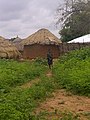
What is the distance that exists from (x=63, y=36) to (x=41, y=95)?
32.9 meters

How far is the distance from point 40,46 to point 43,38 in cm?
87

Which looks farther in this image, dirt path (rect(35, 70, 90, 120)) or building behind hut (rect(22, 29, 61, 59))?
building behind hut (rect(22, 29, 61, 59))

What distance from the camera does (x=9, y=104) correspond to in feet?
27.1

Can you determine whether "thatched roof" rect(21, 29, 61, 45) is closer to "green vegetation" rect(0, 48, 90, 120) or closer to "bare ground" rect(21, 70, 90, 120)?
"green vegetation" rect(0, 48, 90, 120)

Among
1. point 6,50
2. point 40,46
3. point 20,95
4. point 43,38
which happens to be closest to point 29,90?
point 20,95

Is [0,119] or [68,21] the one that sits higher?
[68,21]

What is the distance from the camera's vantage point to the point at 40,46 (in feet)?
107

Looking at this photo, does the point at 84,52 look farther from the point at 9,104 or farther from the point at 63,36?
the point at 63,36

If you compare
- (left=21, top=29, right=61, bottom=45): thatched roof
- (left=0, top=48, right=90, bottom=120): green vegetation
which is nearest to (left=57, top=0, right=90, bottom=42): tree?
(left=21, top=29, right=61, bottom=45): thatched roof

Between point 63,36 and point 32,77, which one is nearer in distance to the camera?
point 32,77

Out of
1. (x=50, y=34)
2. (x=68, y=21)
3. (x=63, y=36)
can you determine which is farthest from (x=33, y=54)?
(x=63, y=36)

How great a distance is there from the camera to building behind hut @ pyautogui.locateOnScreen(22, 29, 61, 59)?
32.2 m

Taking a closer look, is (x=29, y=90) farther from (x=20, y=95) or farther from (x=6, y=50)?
(x=6, y=50)

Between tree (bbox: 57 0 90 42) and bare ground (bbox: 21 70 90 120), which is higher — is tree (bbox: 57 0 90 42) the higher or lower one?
the higher one
